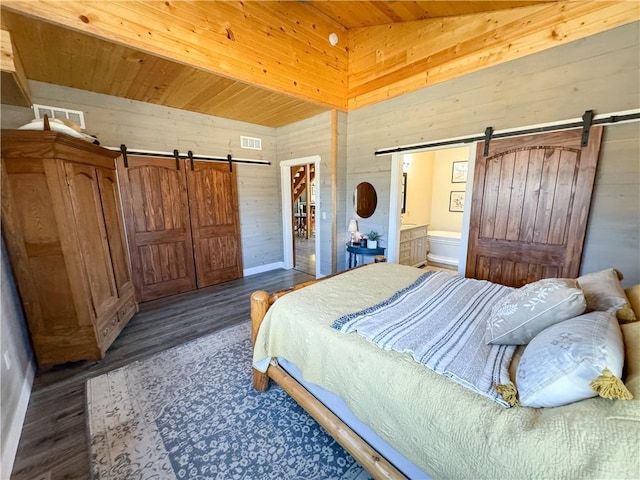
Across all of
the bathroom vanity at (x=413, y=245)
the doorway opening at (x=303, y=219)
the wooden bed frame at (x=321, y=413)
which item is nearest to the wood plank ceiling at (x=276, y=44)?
the doorway opening at (x=303, y=219)

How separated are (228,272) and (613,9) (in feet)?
17.2

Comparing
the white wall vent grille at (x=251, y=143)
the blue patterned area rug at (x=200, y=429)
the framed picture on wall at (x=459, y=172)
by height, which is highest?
the white wall vent grille at (x=251, y=143)

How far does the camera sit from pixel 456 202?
566cm

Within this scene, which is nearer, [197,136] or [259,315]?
[259,315]

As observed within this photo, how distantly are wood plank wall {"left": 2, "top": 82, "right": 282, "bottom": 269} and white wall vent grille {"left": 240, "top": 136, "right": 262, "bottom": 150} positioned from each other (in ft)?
0.23

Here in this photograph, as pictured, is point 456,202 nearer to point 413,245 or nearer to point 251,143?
point 413,245

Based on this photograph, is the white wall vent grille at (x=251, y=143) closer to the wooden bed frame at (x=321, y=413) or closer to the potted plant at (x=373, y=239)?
the potted plant at (x=373, y=239)

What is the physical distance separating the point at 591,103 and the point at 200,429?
392cm

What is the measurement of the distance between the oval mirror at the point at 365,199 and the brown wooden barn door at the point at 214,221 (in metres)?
2.11

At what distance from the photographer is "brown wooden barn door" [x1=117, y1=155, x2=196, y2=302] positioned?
3408 mm

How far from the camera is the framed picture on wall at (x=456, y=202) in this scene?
219 inches

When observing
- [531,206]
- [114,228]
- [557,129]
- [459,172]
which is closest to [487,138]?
[557,129]

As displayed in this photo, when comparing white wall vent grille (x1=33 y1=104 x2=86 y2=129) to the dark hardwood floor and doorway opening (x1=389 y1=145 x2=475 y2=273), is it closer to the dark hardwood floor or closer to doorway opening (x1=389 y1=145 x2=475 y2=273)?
the dark hardwood floor

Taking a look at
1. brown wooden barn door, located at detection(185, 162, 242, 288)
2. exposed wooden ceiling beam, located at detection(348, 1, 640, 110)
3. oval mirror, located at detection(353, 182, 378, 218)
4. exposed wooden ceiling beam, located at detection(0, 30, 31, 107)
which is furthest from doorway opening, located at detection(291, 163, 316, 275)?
exposed wooden ceiling beam, located at detection(0, 30, 31, 107)
